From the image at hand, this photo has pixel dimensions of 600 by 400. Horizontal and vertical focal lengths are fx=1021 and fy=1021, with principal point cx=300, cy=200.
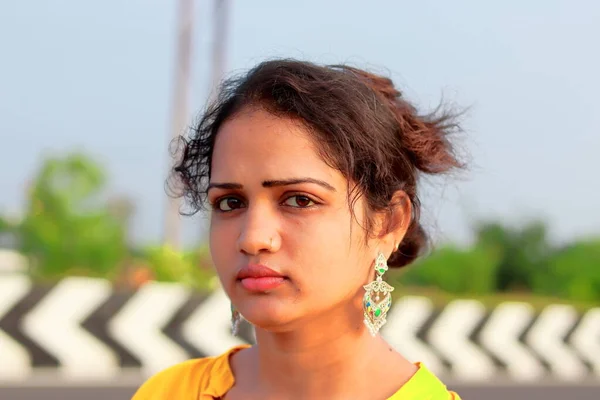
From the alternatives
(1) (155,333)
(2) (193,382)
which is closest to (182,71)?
(1) (155,333)

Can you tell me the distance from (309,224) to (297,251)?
0.25 feet

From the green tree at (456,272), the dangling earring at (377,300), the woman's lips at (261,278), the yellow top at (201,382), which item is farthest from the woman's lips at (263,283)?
the green tree at (456,272)

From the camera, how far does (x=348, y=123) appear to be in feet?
8.89

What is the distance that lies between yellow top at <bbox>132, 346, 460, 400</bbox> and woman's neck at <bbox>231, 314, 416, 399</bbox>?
0.09 metres

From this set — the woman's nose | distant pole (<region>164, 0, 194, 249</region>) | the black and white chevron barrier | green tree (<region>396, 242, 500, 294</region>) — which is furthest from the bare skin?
green tree (<region>396, 242, 500, 294</region>)

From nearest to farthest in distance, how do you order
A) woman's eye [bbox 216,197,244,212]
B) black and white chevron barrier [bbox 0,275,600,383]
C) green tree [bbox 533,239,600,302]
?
woman's eye [bbox 216,197,244,212] < black and white chevron barrier [bbox 0,275,600,383] < green tree [bbox 533,239,600,302]

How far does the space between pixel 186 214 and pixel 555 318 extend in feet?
46.9

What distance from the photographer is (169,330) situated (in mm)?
11641

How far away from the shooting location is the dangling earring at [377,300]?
2.77 m

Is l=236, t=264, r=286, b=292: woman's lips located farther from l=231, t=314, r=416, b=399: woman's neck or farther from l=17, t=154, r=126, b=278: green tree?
l=17, t=154, r=126, b=278: green tree

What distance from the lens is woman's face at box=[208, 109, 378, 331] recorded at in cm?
256

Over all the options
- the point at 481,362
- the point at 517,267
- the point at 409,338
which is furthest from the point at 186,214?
the point at 517,267

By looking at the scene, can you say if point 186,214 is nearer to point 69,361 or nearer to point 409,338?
point 69,361

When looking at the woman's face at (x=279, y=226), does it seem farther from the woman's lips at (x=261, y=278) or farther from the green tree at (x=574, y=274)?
the green tree at (x=574, y=274)
